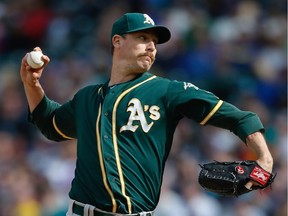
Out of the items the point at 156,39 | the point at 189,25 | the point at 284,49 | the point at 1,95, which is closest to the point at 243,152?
the point at 284,49

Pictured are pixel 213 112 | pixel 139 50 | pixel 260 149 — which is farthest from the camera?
pixel 139 50

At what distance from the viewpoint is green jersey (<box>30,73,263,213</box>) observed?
5.07m

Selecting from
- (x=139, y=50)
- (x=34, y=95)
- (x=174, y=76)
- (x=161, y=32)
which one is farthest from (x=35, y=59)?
(x=174, y=76)

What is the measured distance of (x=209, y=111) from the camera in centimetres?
505

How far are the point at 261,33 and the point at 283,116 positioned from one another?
1675mm

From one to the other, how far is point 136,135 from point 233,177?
0.67 m

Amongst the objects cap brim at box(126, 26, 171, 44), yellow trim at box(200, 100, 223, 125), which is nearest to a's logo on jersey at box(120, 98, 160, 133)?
yellow trim at box(200, 100, 223, 125)

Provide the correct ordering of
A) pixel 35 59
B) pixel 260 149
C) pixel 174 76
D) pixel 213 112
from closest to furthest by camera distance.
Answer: pixel 260 149 → pixel 213 112 → pixel 35 59 → pixel 174 76

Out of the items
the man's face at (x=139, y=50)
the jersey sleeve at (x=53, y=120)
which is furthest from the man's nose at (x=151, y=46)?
the jersey sleeve at (x=53, y=120)

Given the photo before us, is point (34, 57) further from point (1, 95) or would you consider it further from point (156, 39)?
point (1, 95)

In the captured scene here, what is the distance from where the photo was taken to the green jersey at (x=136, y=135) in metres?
5.07

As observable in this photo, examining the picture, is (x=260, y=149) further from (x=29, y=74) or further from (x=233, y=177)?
(x=29, y=74)

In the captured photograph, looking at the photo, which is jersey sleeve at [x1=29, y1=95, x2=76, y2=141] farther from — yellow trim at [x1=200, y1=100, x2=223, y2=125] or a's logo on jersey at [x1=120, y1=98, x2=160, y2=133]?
yellow trim at [x1=200, y1=100, x2=223, y2=125]

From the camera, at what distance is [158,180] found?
5219 mm
